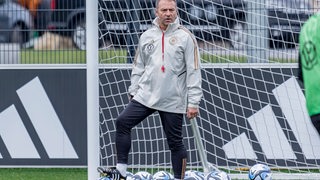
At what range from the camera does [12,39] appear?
476 inches

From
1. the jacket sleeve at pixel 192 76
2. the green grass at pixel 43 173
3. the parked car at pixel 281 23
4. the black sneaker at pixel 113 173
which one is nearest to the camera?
the jacket sleeve at pixel 192 76

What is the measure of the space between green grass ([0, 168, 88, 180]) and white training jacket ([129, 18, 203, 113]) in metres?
1.95

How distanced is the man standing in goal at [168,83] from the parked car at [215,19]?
66.5 inches

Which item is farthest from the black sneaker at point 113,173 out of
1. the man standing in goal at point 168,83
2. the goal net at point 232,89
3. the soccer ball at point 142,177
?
the goal net at point 232,89

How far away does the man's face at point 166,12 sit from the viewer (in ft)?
32.1

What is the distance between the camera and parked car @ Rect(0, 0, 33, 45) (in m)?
12.0

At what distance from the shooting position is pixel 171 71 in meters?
9.77

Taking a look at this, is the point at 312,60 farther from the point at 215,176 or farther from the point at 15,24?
the point at 15,24

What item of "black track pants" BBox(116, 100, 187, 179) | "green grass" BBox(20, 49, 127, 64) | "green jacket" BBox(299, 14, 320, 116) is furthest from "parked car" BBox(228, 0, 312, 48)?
"green jacket" BBox(299, 14, 320, 116)

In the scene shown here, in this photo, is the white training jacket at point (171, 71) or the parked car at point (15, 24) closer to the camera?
the white training jacket at point (171, 71)

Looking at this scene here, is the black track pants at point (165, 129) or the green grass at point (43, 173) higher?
the black track pants at point (165, 129)

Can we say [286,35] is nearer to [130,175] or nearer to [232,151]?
[232,151]

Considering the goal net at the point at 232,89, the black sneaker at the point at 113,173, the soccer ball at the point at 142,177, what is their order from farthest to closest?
the goal net at the point at 232,89 < the soccer ball at the point at 142,177 < the black sneaker at the point at 113,173

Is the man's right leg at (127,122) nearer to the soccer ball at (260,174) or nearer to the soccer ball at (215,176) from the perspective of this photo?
the soccer ball at (215,176)
